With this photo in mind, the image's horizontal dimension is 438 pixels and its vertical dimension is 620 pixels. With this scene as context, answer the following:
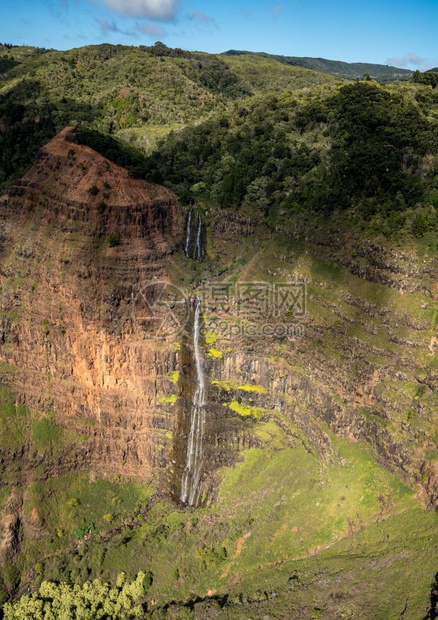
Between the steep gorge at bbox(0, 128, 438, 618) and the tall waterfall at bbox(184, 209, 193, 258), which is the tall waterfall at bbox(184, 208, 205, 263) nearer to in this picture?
the tall waterfall at bbox(184, 209, 193, 258)

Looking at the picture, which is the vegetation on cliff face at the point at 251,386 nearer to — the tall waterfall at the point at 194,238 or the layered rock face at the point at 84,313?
the layered rock face at the point at 84,313

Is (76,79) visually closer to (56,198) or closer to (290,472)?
(56,198)

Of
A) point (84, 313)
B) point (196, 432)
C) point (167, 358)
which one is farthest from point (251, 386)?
point (84, 313)

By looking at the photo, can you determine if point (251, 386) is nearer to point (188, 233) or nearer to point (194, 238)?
point (194, 238)

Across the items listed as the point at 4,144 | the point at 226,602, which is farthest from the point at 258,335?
the point at 4,144

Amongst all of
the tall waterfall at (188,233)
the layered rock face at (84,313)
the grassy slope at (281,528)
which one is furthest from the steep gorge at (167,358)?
the tall waterfall at (188,233)

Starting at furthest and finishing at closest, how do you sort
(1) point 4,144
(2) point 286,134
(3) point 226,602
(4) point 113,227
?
1. (1) point 4,144
2. (2) point 286,134
3. (4) point 113,227
4. (3) point 226,602

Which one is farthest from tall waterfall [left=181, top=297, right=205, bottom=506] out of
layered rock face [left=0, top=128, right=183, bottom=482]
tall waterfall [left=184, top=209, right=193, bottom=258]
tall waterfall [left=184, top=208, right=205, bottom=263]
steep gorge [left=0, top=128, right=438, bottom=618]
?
tall waterfall [left=184, top=209, right=193, bottom=258]
